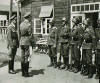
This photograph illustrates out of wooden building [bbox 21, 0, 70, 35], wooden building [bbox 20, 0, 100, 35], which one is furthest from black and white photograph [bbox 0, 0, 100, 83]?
wooden building [bbox 21, 0, 70, 35]

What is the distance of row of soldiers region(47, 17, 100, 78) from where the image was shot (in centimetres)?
889

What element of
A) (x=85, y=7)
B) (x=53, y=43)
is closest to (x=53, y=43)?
(x=53, y=43)

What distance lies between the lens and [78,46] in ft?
32.3

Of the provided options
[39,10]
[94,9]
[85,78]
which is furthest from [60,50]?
[39,10]

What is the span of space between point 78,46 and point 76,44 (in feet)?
0.43

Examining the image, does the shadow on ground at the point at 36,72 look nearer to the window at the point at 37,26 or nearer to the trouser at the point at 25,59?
the trouser at the point at 25,59

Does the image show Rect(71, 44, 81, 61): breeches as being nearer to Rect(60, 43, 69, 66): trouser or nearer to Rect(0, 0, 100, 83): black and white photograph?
Rect(0, 0, 100, 83): black and white photograph

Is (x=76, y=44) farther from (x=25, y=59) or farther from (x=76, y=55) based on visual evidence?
(x=25, y=59)

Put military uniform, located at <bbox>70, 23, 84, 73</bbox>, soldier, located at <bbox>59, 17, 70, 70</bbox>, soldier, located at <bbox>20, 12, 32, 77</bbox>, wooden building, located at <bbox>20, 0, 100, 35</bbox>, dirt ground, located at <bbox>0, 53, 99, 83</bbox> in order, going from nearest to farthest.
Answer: dirt ground, located at <bbox>0, 53, 99, 83</bbox>, soldier, located at <bbox>20, 12, 32, 77</bbox>, military uniform, located at <bbox>70, 23, 84, 73</bbox>, soldier, located at <bbox>59, 17, 70, 70</bbox>, wooden building, located at <bbox>20, 0, 100, 35</bbox>

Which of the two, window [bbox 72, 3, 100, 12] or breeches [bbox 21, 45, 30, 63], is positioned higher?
window [bbox 72, 3, 100, 12]

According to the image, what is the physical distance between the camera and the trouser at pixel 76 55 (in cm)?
980

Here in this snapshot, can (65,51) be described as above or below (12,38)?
below

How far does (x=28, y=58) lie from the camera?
923cm

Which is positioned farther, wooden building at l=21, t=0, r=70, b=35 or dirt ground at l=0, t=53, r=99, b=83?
wooden building at l=21, t=0, r=70, b=35
